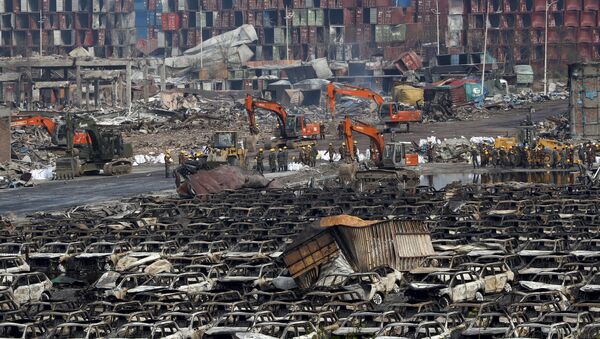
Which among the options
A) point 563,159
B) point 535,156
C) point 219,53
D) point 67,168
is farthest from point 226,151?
point 219,53

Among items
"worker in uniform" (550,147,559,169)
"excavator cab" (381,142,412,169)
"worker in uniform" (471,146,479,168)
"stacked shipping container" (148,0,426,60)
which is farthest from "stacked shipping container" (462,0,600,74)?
"excavator cab" (381,142,412,169)

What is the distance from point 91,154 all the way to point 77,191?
10127 millimetres

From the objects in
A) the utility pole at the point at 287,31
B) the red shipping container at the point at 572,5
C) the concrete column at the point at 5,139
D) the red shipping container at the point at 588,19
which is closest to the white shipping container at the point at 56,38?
the utility pole at the point at 287,31

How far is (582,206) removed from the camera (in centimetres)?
4612

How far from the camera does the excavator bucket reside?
74.2m

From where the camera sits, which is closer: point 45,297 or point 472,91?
point 45,297

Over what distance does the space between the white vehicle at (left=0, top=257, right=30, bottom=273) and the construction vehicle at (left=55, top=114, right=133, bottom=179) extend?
37372 mm

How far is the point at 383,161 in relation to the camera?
69688mm

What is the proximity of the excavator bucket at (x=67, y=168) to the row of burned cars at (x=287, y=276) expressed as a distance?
2288 cm

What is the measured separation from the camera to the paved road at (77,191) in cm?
5988

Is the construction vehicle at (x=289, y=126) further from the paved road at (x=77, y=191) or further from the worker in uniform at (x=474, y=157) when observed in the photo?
the worker in uniform at (x=474, y=157)

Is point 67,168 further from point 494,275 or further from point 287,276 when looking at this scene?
point 494,275

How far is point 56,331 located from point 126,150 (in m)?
51.3

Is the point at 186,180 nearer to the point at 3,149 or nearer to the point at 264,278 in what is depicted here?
the point at 3,149
